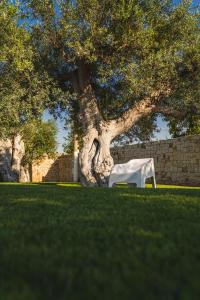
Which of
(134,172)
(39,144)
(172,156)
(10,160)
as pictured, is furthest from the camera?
(39,144)

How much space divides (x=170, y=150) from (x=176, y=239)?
17675mm

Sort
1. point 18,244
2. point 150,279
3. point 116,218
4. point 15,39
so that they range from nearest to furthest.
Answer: point 150,279
point 18,244
point 116,218
point 15,39

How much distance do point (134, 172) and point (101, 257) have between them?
1074 centimetres

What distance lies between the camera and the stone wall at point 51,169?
1147 inches

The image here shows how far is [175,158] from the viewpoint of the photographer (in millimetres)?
19406

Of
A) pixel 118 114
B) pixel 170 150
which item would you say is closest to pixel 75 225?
pixel 118 114

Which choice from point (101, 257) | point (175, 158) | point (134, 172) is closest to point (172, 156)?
point (175, 158)

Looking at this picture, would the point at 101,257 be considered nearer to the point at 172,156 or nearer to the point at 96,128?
the point at 96,128

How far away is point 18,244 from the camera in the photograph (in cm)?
234

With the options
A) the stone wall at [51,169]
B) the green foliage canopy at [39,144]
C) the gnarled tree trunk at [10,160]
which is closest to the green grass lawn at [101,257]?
the gnarled tree trunk at [10,160]

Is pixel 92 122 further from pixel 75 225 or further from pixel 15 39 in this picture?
pixel 75 225

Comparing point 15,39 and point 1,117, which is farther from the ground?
point 15,39

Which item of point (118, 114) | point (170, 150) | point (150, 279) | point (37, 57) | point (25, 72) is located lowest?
point (150, 279)

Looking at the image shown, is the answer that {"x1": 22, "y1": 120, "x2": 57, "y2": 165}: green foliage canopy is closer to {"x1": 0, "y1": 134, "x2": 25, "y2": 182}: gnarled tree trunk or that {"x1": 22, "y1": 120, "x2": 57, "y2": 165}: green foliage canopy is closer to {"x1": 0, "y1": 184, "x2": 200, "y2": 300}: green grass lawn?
{"x1": 0, "y1": 134, "x2": 25, "y2": 182}: gnarled tree trunk
